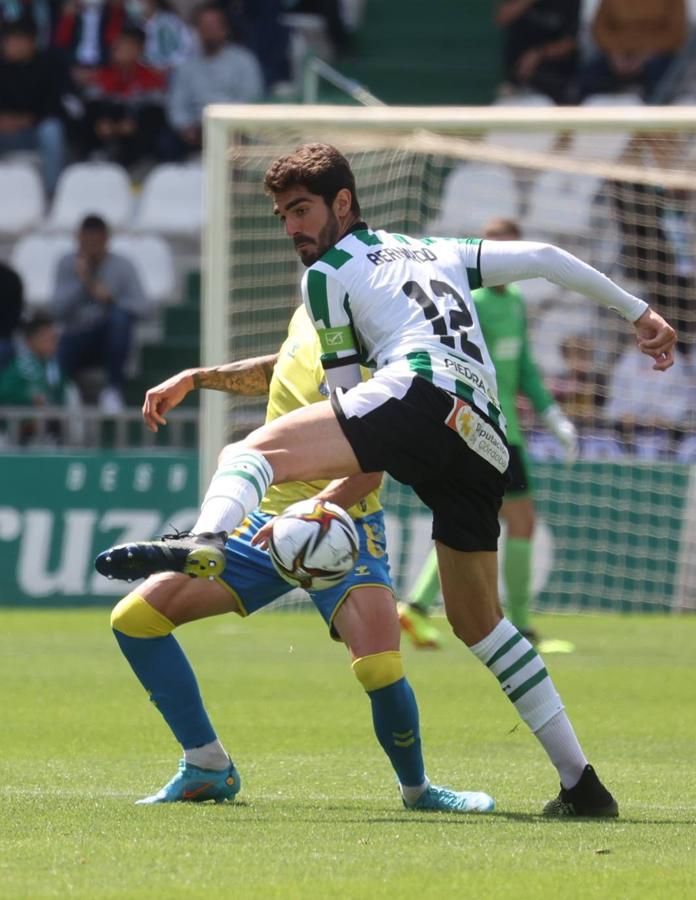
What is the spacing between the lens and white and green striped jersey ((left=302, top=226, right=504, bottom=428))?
5695 mm

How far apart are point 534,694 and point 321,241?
1.61 meters

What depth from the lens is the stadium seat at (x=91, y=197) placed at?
2022cm

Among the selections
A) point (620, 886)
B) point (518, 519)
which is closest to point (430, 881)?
point (620, 886)

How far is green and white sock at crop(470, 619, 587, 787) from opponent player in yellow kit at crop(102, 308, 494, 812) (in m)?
0.28

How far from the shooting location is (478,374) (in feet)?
19.0

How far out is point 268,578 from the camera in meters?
6.14

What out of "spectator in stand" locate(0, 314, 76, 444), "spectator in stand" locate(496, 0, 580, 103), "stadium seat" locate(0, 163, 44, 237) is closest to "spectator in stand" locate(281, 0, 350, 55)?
"spectator in stand" locate(496, 0, 580, 103)

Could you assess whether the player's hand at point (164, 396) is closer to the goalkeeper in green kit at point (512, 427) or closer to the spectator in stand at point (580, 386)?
the goalkeeper in green kit at point (512, 427)

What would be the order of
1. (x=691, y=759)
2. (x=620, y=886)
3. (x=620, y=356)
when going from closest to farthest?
1. (x=620, y=886)
2. (x=691, y=759)
3. (x=620, y=356)

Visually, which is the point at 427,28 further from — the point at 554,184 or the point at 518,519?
the point at 518,519

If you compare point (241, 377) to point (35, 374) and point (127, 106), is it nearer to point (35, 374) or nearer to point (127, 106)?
point (35, 374)

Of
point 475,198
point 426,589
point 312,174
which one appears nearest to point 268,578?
point 312,174

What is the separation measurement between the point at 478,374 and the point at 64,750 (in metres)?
2.71

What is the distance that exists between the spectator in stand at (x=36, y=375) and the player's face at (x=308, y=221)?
10632 millimetres
